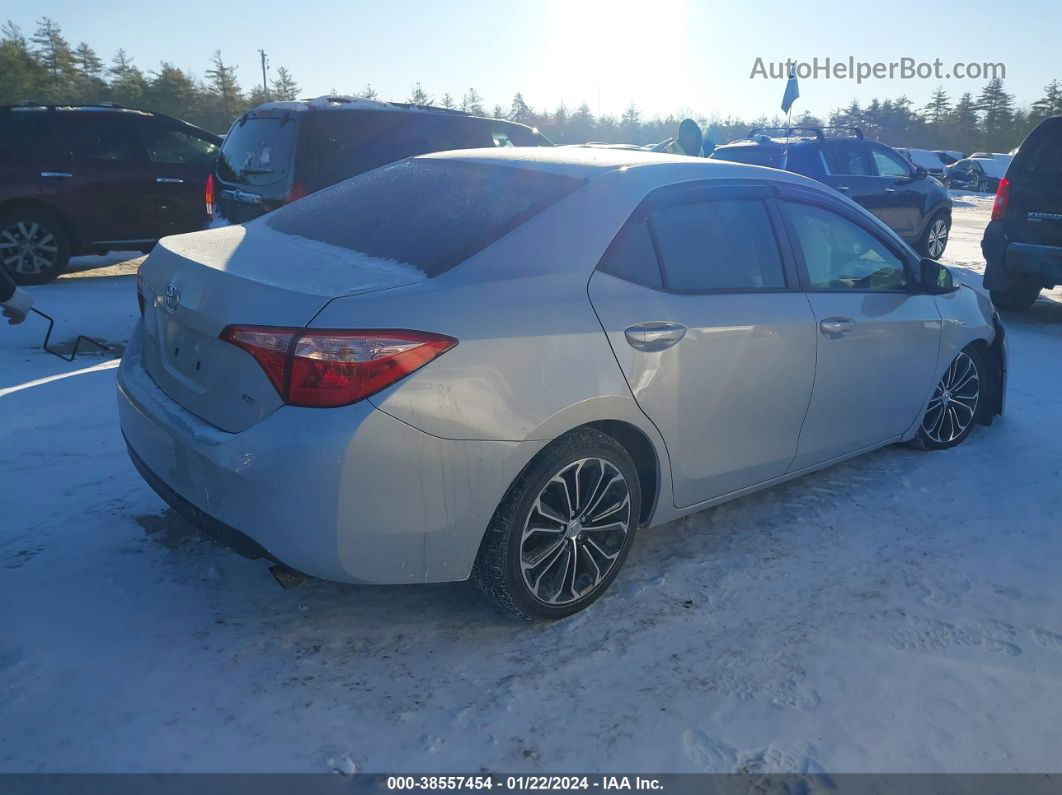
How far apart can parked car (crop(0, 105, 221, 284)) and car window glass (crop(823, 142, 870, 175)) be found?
24.8ft

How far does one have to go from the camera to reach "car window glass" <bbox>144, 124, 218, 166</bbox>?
9773mm

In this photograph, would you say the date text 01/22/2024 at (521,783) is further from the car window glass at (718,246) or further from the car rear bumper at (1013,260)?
the car rear bumper at (1013,260)

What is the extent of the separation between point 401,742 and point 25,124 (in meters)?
8.98

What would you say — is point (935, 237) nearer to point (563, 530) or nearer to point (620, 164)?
point (620, 164)

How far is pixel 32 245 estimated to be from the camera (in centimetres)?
887

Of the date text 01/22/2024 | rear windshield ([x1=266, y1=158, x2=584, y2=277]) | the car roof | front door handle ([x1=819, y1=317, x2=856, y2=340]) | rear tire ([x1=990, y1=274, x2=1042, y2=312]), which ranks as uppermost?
the car roof

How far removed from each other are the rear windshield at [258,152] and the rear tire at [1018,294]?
6944 mm

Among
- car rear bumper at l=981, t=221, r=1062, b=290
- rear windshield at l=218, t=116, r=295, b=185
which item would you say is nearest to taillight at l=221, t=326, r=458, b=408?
rear windshield at l=218, t=116, r=295, b=185

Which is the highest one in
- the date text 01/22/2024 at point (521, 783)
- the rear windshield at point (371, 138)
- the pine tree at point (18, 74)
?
the pine tree at point (18, 74)

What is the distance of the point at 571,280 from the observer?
2.92 metres

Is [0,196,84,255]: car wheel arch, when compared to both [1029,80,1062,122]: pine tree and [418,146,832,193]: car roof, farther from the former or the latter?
[1029,80,1062,122]: pine tree

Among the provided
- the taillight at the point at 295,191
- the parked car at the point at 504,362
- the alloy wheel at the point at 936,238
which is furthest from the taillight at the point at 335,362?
the alloy wheel at the point at 936,238

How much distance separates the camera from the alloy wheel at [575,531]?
2.92 meters

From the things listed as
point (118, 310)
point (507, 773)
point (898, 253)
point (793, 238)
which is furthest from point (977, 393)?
point (118, 310)
